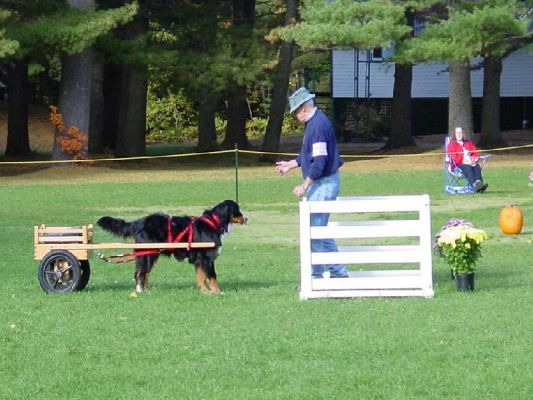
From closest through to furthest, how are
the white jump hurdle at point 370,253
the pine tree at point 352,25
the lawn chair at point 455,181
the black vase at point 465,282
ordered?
the white jump hurdle at point 370,253 < the black vase at point 465,282 < the lawn chair at point 455,181 < the pine tree at point 352,25

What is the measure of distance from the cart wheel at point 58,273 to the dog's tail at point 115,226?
0.48 metres

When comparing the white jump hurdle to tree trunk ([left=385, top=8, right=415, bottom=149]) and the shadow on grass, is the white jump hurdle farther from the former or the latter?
tree trunk ([left=385, top=8, right=415, bottom=149])

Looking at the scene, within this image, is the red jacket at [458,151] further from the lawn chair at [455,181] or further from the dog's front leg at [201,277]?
the dog's front leg at [201,277]

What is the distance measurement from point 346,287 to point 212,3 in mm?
29698

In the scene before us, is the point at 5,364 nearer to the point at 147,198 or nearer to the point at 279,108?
the point at 147,198

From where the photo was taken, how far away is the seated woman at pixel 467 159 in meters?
25.7

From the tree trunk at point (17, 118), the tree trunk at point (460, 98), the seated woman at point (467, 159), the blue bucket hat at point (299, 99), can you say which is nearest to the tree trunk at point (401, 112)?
the tree trunk at point (460, 98)

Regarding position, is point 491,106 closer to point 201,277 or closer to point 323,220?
point 323,220

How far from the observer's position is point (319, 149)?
12.4 m

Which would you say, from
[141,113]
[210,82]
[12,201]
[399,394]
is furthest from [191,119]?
[399,394]

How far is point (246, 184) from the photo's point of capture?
102ft

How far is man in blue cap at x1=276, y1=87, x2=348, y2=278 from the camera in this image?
12.4m

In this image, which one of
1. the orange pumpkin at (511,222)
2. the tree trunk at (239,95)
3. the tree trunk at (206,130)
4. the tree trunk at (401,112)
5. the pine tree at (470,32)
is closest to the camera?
the orange pumpkin at (511,222)

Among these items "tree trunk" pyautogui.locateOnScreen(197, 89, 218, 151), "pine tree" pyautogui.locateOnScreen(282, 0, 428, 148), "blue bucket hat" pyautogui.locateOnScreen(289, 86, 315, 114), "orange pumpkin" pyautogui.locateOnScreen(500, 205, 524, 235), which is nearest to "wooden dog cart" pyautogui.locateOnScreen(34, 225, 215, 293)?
"blue bucket hat" pyautogui.locateOnScreen(289, 86, 315, 114)
